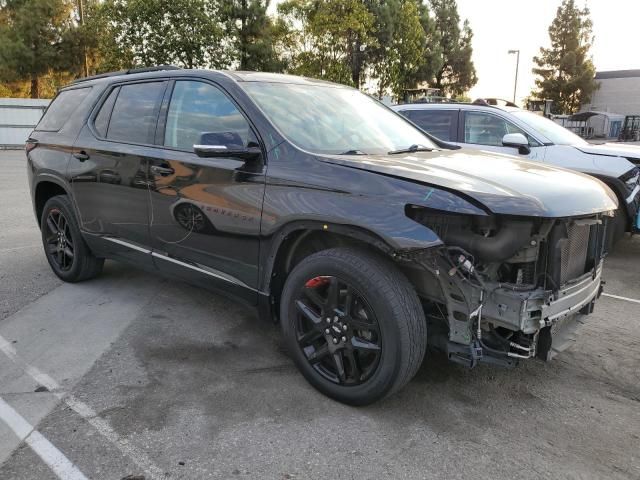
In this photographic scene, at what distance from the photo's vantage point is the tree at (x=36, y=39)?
2794cm

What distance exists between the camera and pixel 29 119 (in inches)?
904

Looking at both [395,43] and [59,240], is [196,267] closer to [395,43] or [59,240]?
[59,240]

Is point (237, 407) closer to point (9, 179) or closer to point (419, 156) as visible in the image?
point (419, 156)

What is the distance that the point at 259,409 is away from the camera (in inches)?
115

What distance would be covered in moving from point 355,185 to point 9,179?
13.0m

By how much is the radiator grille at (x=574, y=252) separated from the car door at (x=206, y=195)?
170 cm

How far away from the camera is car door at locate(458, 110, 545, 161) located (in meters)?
7.04

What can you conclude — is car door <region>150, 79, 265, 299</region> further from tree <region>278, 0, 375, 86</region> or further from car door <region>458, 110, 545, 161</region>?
tree <region>278, 0, 375, 86</region>

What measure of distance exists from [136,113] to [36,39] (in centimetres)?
3001

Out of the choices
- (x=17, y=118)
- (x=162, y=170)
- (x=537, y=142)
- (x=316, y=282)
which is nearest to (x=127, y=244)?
(x=162, y=170)

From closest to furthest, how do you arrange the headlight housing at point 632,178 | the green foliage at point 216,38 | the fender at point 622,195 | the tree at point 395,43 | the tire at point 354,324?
the tire at point 354,324 < the fender at point 622,195 < the headlight housing at point 632,178 < the green foliage at point 216,38 < the tree at point 395,43

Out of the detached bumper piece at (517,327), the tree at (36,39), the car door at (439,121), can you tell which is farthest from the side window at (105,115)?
the tree at (36,39)

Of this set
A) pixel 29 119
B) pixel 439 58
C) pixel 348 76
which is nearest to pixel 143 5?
pixel 29 119

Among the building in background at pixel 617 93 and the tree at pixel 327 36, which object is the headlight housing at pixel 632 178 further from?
the building in background at pixel 617 93
